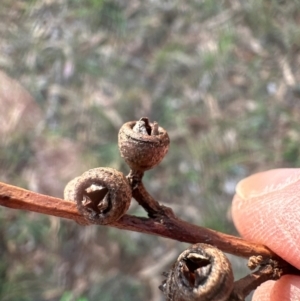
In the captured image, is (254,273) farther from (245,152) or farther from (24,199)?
(245,152)

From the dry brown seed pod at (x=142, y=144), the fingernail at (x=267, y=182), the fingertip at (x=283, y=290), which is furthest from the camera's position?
the fingernail at (x=267, y=182)

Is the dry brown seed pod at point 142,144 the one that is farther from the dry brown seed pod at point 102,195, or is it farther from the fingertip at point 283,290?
the fingertip at point 283,290

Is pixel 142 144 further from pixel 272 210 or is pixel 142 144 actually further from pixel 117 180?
pixel 272 210

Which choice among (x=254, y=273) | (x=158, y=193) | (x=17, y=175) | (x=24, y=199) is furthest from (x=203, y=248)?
(x=17, y=175)

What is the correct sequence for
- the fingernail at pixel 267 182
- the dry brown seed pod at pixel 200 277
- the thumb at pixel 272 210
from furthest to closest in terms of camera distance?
the fingernail at pixel 267 182 < the thumb at pixel 272 210 < the dry brown seed pod at pixel 200 277

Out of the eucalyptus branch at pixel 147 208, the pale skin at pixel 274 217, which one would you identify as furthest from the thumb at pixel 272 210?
the eucalyptus branch at pixel 147 208

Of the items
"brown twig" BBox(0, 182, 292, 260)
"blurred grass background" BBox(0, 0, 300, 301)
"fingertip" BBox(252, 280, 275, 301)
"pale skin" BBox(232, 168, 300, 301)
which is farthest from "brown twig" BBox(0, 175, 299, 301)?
"blurred grass background" BBox(0, 0, 300, 301)

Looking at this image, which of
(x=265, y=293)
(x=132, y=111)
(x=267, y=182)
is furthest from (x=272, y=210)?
(x=132, y=111)
